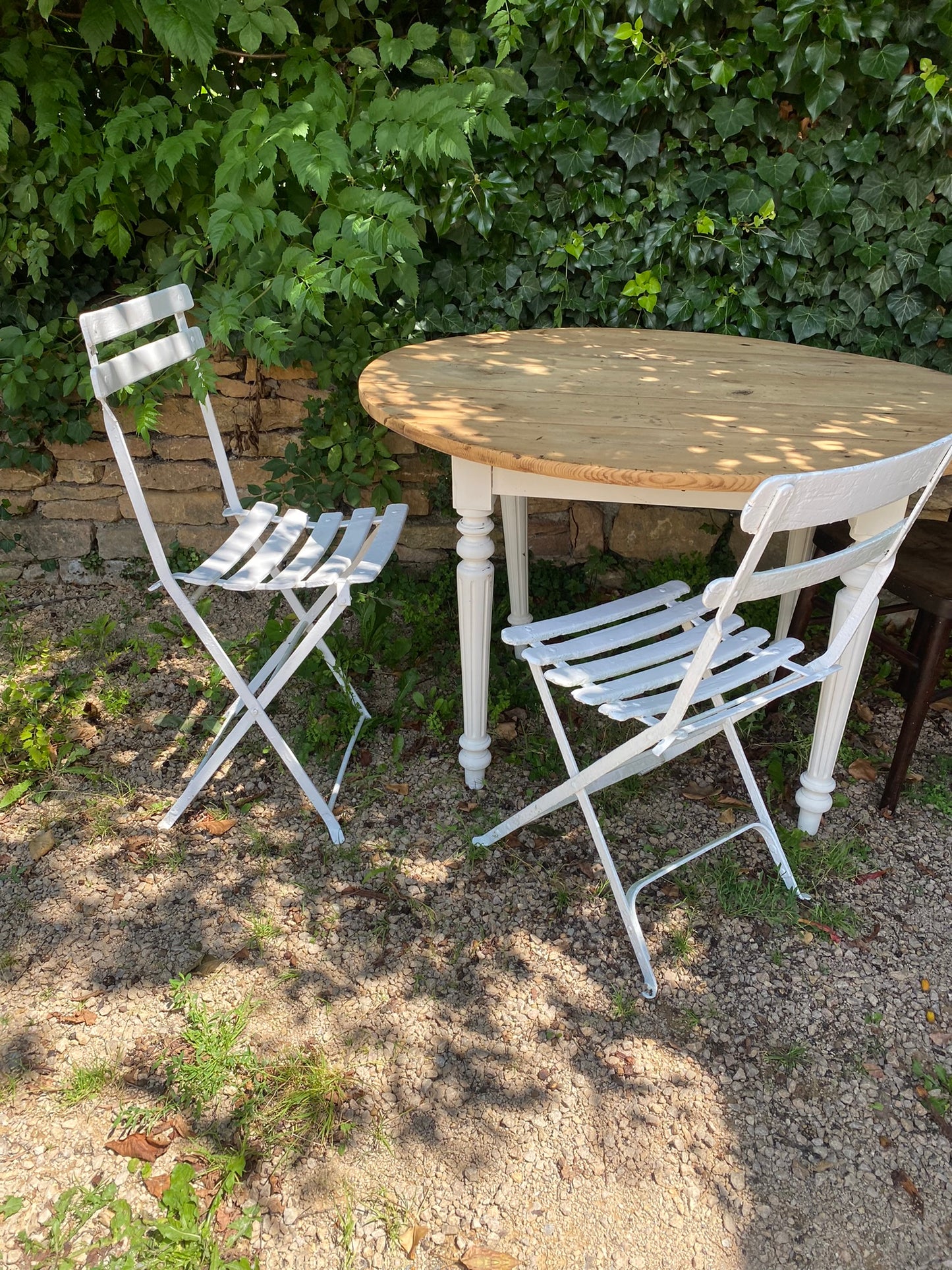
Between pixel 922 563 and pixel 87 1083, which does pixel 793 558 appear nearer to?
pixel 922 563

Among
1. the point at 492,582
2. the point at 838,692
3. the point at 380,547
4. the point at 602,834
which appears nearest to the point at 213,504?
the point at 380,547

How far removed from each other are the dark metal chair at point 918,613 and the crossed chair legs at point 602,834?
19.2 inches

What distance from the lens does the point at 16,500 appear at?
3969mm

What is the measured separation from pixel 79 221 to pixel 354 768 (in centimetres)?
226

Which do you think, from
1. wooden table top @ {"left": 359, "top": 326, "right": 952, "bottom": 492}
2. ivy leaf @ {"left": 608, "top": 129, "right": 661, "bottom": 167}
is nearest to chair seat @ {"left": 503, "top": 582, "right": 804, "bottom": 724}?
wooden table top @ {"left": 359, "top": 326, "right": 952, "bottom": 492}

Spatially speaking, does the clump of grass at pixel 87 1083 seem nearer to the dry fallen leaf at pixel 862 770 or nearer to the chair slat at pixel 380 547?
the chair slat at pixel 380 547

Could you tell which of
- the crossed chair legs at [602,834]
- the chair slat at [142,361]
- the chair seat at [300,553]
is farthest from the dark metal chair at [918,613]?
the chair slat at [142,361]

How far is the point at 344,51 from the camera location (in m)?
3.30

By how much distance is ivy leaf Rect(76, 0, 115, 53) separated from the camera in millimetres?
3025

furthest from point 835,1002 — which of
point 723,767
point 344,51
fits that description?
point 344,51

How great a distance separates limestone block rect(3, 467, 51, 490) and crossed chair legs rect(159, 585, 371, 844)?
5.19ft

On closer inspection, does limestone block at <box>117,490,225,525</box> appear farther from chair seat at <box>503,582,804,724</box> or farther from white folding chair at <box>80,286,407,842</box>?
chair seat at <box>503,582,804,724</box>

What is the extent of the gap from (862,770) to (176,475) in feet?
9.32

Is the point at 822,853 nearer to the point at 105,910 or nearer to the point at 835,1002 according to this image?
the point at 835,1002
